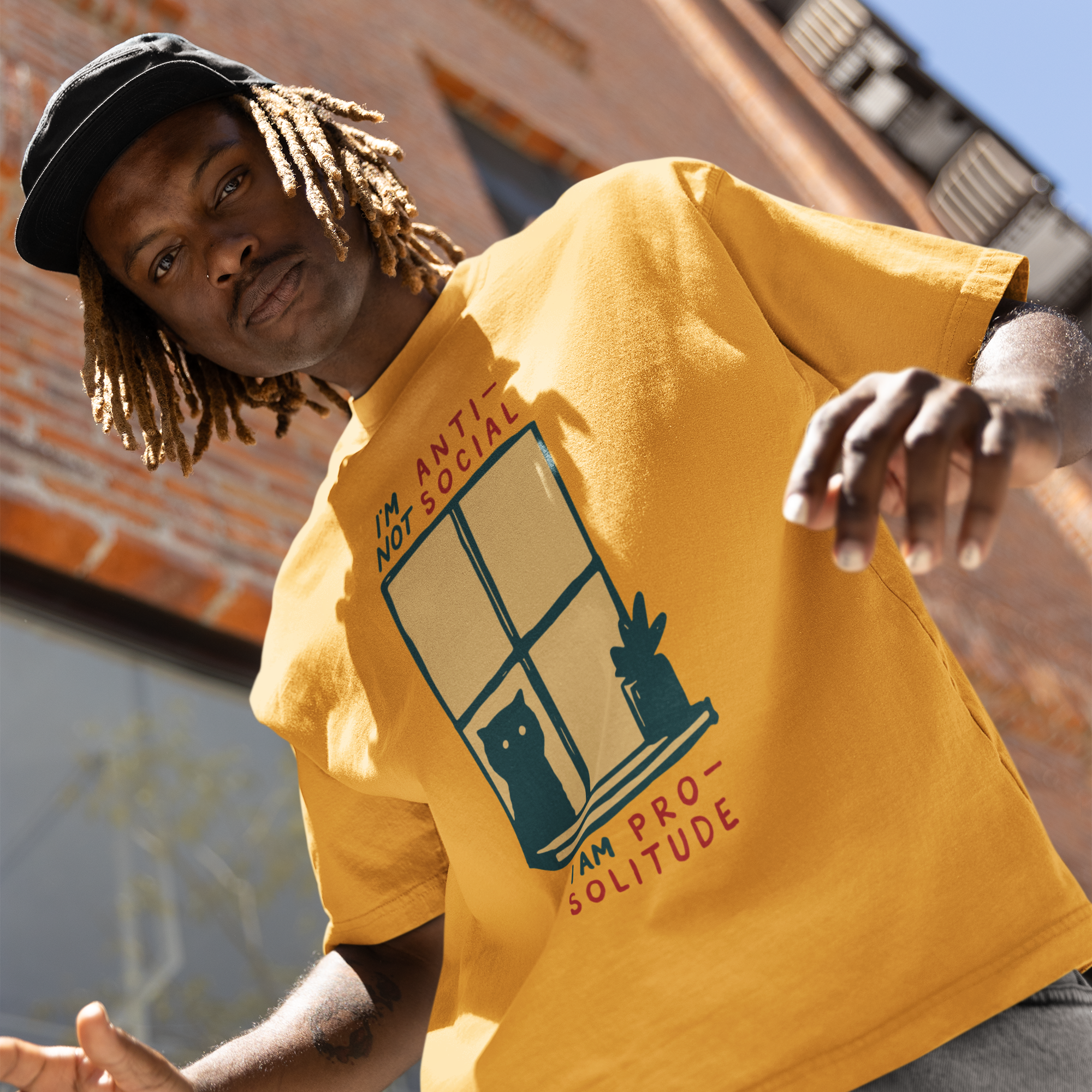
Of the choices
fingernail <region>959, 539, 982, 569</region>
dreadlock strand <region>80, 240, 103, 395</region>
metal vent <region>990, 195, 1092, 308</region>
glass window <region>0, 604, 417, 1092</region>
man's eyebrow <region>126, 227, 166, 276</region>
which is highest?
fingernail <region>959, 539, 982, 569</region>

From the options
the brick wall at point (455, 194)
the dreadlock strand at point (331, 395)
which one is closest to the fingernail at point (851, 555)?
the dreadlock strand at point (331, 395)

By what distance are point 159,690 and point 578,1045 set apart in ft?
5.41

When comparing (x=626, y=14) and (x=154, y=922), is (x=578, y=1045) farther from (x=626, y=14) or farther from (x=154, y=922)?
(x=626, y=14)

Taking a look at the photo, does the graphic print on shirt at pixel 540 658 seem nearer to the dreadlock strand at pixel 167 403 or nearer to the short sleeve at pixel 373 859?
the short sleeve at pixel 373 859

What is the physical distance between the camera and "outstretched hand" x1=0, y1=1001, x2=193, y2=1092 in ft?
4.01

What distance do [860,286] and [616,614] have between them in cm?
48

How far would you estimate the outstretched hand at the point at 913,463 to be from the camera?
779 mm

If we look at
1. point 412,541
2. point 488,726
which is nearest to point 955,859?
point 488,726

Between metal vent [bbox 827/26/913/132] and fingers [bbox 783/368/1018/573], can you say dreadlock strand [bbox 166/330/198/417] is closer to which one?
fingers [bbox 783/368/1018/573]

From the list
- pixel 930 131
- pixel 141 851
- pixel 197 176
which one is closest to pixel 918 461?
pixel 197 176

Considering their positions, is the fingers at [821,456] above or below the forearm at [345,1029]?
above

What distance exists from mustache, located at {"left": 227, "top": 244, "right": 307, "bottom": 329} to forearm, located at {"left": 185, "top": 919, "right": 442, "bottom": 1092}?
95cm

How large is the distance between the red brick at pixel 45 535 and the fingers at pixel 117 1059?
1.36 m

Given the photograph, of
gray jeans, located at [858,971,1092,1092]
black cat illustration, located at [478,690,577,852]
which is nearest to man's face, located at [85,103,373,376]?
black cat illustration, located at [478,690,577,852]
